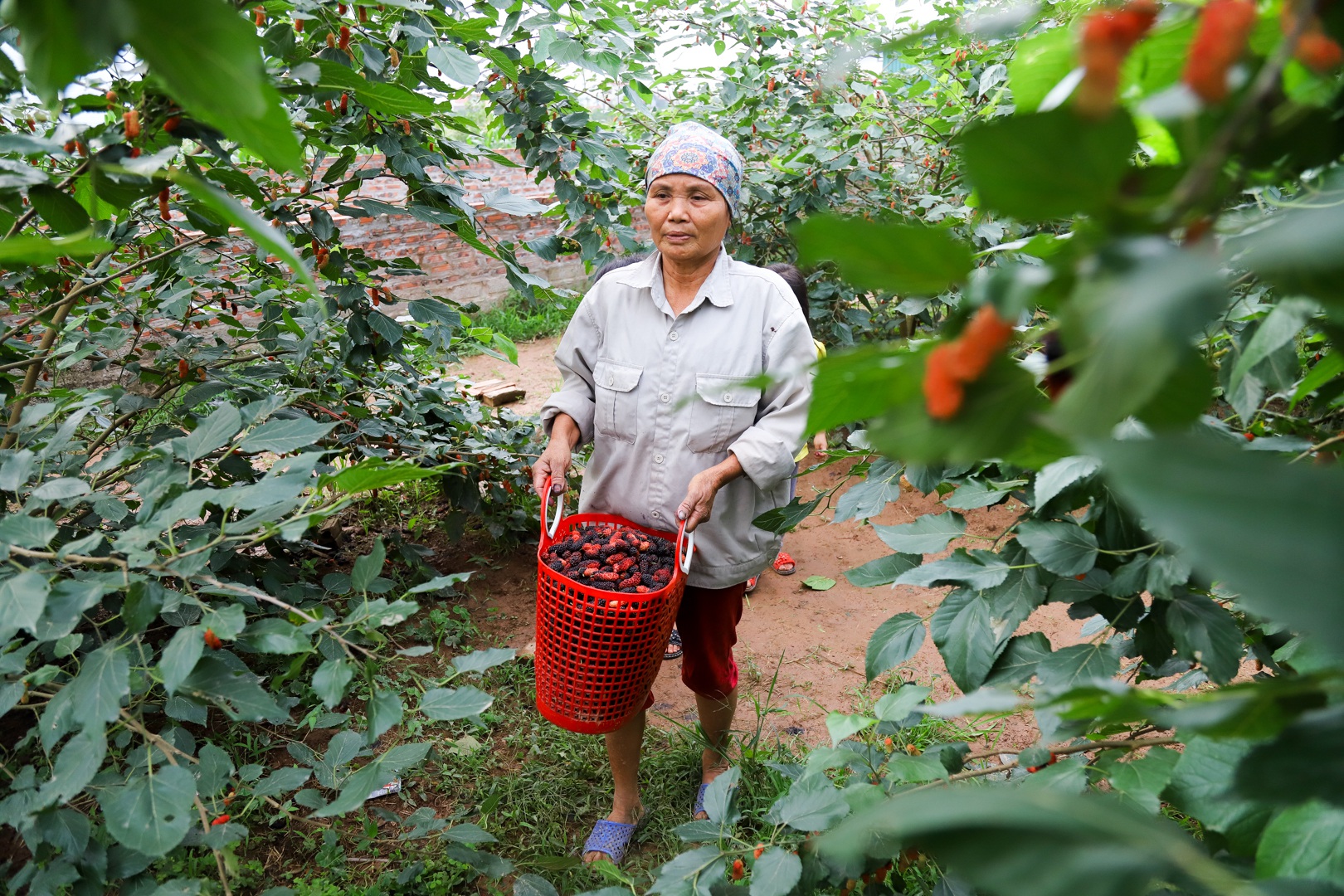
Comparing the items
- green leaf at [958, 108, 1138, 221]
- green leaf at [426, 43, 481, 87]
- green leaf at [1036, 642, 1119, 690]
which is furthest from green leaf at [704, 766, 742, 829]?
green leaf at [426, 43, 481, 87]

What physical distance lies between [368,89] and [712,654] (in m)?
1.70

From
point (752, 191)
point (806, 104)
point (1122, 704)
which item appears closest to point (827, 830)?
point (1122, 704)

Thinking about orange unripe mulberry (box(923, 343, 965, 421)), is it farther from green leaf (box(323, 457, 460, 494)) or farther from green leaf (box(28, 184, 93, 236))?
green leaf (box(28, 184, 93, 236))

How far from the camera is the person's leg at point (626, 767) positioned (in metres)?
2.27

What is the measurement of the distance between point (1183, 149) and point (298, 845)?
103 inches

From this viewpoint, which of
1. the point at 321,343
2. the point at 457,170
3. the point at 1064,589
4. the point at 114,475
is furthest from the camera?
the point at 321,343

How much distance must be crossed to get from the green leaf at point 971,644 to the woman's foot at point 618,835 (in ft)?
4.83

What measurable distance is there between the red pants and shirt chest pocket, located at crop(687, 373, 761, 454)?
0.40 meters

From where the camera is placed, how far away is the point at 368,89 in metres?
A: 1.06

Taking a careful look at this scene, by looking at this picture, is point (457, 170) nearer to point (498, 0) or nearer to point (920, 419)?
point (498, 0)

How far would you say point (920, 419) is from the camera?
1.10 ft

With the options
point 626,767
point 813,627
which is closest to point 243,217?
point 626,767

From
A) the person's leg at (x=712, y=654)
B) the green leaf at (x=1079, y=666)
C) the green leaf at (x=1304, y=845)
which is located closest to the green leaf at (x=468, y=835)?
the person's leg at (x=712, y=654)

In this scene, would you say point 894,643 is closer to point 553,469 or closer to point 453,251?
point 553,469
